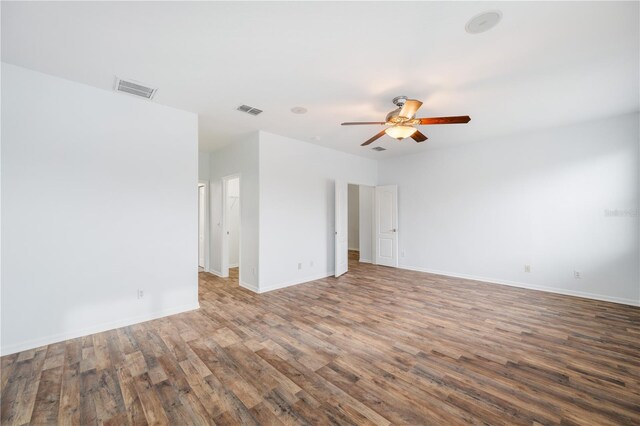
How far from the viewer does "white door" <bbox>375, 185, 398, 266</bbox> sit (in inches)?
257

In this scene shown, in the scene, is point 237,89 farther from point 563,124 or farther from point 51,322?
point 563,124

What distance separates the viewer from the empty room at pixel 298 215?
6.22 feet

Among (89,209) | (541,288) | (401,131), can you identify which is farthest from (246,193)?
(541,288)

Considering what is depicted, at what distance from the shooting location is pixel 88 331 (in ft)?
9.39

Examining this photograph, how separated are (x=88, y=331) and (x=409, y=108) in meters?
4.31

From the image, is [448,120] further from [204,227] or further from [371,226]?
[204,227]

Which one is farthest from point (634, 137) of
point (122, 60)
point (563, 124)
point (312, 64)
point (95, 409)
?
point (95, 409)

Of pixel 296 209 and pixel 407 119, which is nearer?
pixel 407 119

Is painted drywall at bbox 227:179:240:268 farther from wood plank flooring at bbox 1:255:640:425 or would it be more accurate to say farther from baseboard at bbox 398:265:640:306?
baseboard at bbox 398:265:640:306

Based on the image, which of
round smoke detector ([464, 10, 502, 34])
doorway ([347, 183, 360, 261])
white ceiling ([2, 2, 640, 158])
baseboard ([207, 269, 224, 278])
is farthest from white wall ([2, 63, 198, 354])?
doorway ([347, 183, 360, 261])

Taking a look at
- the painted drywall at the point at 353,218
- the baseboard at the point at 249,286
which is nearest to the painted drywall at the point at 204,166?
the baseboard at the point at 249,286

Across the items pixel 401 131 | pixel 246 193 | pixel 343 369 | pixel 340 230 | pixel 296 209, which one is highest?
pixel 401 131

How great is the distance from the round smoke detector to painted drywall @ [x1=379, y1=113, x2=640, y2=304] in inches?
145

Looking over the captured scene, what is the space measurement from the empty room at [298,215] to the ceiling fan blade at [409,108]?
113mm
